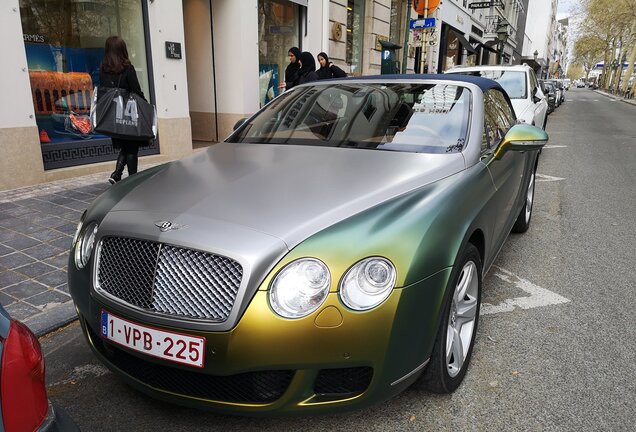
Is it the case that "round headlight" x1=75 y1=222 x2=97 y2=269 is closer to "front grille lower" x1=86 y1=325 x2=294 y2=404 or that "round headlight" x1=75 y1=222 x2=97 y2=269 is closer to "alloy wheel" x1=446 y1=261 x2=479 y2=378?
"front grille lower" x1=86 y1=325 x2=294 y2=404

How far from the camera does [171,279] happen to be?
6.14ft

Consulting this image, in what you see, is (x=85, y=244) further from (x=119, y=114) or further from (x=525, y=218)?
(x=525, y=218)

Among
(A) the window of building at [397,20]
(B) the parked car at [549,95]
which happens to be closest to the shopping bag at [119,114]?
(B) the parked car at [549,95]

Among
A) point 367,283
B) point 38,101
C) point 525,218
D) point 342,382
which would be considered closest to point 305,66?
point 38,101

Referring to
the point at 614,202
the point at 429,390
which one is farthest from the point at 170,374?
the point at 614,202

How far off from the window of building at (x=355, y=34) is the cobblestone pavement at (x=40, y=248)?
33.9 ft

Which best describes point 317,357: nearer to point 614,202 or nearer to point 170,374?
point 170,374

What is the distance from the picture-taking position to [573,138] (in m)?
13.3

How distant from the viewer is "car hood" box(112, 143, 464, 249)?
1989 millimetres

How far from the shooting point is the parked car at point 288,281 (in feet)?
5.75

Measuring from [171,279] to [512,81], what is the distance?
27.0ft

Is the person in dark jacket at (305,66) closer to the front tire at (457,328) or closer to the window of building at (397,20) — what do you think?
the front tire at (457,328)

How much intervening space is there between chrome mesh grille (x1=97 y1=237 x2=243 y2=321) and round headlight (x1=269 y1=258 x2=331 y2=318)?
15 cm

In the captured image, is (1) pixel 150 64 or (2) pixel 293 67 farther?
(2) pixel 293 67
